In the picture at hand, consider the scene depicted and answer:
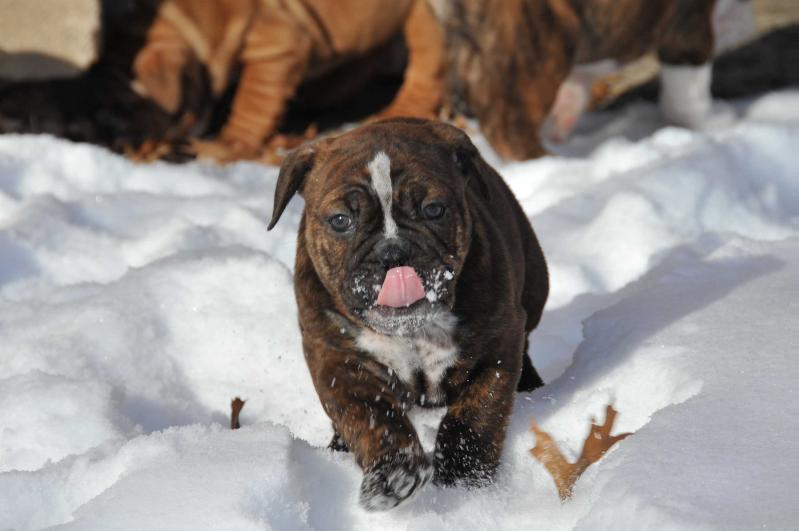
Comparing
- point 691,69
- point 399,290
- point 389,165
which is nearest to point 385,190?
point 389,165

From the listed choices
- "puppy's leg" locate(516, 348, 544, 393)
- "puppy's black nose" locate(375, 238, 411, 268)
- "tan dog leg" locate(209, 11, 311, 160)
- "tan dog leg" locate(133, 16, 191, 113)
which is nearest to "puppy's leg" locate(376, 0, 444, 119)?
"tan dog leg" locate(209, 11, 311, 160)

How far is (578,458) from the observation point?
248cm

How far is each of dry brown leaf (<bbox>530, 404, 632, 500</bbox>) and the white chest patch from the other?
0.92ft

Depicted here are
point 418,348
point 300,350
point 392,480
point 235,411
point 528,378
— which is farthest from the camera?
point 300,350

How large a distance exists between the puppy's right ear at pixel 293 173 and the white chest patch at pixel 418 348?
36cm

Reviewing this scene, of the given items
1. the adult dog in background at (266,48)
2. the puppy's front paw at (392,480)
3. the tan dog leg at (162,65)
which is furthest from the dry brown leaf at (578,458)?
the tan dog leg at (162,65)

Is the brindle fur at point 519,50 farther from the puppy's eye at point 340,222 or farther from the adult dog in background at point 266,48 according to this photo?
the puppy's eye at point 340,222

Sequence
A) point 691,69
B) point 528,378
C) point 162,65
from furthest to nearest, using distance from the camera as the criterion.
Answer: point 691,69 < point 162,65 < point 528,378

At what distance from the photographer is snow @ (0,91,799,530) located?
2.09 meters

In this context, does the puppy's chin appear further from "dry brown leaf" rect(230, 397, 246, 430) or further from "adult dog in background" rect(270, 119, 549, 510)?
"dry brown leaf" rect(230, 397, 246, 430)

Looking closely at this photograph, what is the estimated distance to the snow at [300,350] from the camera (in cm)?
209

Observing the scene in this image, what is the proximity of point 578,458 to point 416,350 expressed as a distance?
42 cm

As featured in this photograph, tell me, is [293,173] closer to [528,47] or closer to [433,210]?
[433,210]

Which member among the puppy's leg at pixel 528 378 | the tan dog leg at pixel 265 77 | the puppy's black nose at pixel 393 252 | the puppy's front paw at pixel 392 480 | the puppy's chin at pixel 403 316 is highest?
the puppy's black nose at pixel 393 252
